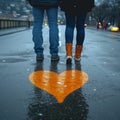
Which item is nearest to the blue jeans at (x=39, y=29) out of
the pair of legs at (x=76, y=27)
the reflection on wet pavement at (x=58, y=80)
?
the pair of legs at (x=76, y=27)


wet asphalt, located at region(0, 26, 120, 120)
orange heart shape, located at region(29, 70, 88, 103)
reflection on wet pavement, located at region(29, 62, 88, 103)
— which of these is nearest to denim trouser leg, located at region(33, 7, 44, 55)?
reflection on wet pavement, located at region(29, 62, 88, 103)

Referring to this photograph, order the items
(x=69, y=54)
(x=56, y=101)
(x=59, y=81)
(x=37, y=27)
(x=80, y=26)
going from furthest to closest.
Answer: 1. (x=37, y=27)
2. (x=80, y=26)
3. (x=69, y=54)
4. (x=59, y=81)
5. (x=56, y=101)

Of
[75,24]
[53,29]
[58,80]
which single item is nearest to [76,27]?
[75,24]

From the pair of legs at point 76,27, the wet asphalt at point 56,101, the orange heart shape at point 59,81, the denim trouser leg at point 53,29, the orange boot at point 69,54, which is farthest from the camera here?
the denim trouser leg at point 53,29

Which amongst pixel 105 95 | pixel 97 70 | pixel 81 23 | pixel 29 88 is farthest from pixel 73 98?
pixel 81 23

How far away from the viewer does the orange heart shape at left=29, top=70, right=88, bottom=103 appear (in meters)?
4.08

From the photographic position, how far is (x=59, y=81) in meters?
4.70

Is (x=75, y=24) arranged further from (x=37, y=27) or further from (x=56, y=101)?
(x=56, y=101)

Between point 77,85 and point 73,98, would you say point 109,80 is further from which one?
point 73,98

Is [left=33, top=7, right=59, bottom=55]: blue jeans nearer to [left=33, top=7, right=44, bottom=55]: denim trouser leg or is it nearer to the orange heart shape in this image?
[left=33, top=7, right=44, bottom=55]: denim trouser leg

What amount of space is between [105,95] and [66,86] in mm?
577

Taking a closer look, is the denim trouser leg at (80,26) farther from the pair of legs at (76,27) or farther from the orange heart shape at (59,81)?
the orange heart shape at (59,81)

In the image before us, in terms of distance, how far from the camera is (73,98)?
3838mm

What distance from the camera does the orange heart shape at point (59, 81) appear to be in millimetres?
4080
